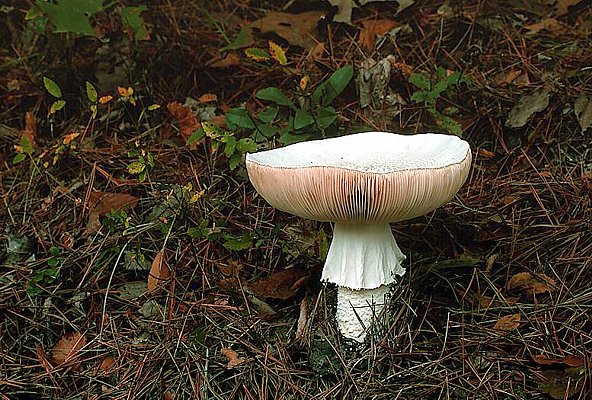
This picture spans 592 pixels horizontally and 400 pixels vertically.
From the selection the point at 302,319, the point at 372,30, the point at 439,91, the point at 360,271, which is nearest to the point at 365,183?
the point at 360,271

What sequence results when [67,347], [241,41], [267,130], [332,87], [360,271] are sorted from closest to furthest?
1. [360,271]
2. [67,347]
3. [267,130]
4. [332,87]
5. [241,41]

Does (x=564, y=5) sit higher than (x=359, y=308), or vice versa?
(x=564, y=5)

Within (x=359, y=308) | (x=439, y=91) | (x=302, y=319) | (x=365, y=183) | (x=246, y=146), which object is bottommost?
(x=302, y=319)

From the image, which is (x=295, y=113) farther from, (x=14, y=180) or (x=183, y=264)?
(x=14, y=180)

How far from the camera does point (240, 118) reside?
11.8 ft

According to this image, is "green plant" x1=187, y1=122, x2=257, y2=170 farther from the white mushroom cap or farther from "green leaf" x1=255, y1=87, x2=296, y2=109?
the white mushroom cap

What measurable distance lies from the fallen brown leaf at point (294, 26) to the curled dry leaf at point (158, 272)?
1.92m

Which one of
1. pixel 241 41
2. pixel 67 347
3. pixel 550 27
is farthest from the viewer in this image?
pixel 550 27

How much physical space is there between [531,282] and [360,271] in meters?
0.88

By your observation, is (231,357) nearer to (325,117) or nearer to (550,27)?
(325,117)

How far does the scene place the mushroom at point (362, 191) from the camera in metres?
2.25

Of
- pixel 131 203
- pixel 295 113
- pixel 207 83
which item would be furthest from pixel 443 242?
pixel 207 83

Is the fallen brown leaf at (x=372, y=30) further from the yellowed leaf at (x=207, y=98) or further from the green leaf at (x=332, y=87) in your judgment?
the yellowed leaf at (x=207, y=98)

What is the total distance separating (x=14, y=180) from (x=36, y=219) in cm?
43
